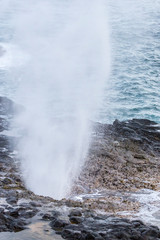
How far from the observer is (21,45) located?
42.2 m

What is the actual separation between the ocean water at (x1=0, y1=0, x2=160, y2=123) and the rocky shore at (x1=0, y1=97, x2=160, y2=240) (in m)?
6.34

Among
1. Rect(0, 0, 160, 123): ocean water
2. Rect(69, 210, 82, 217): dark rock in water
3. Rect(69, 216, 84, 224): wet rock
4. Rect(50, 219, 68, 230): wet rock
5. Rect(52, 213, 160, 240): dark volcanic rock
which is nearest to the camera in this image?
Rect(52, 213, 160, 240): dark volcanic rock

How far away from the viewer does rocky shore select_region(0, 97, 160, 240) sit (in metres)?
10.8

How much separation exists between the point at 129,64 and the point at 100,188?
22861mm

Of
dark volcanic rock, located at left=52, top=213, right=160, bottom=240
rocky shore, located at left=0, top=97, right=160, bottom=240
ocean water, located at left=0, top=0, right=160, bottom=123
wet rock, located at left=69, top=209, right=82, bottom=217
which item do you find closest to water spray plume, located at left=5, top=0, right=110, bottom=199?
rocky shore, located at left=0, top=97, right=160, bottom=240

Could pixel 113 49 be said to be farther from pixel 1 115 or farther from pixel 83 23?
pixel 1 115

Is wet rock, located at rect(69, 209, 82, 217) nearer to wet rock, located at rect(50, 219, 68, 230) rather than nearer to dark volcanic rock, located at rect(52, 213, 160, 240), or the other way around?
dark volcanic rock, located at rect(52, 213, 160, 240)

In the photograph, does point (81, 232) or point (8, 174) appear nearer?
point (81, 232)

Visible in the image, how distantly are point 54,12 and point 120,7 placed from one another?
328 inches

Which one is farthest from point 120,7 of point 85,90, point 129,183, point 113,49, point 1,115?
point 129,183

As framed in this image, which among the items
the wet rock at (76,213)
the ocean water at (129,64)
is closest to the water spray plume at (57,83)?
the ocean water at (129,64)

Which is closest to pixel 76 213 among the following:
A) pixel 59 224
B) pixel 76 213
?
pixel 76 213

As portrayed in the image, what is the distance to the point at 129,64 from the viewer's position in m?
35.8

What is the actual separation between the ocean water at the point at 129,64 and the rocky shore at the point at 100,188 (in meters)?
6.34
